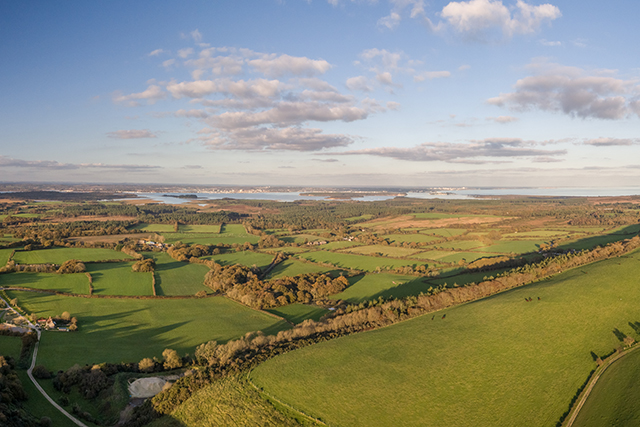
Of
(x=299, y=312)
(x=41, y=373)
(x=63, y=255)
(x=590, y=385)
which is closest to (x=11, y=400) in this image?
(x=41, y=373)

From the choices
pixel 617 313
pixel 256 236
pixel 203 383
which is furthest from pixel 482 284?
pixel 256 236

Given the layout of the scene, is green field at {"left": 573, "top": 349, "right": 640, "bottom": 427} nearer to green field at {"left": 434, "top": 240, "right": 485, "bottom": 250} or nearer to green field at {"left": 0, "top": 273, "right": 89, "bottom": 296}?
green field at {"left": 434, "top": 240, "right": 485, "bottom": 250}

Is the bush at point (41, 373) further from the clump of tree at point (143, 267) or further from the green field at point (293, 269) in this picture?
the green field at point (293, 269)

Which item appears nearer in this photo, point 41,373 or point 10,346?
point 41,373

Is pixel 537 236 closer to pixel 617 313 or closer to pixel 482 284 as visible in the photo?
pixel 482 284

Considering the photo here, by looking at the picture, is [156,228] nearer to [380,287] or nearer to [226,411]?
A: [380,287]

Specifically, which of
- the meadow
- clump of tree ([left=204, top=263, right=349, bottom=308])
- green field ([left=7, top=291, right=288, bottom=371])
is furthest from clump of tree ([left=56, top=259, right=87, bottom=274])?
clump of tree ([left=204, top=263, right=349, bottom=308])

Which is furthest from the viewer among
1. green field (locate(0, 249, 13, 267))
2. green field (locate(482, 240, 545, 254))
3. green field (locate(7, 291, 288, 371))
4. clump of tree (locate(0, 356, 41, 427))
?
green field (locate(482, 240, 545, 254))
